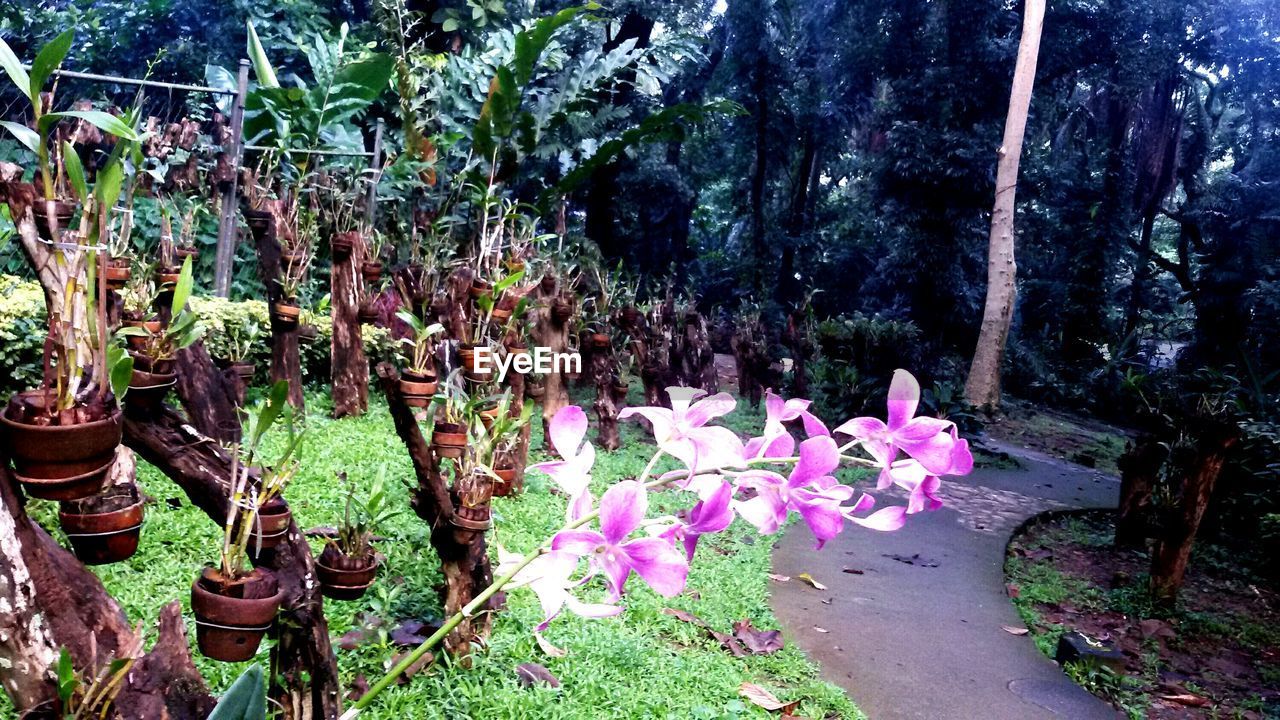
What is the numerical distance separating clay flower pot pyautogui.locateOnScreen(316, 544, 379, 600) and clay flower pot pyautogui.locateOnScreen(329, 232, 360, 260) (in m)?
2.76

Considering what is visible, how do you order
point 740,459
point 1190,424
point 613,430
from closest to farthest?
point 740,459
point 1190,424
point 613,430

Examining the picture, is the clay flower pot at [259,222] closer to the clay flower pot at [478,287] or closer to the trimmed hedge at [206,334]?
the trimmed hedge at [206,334]

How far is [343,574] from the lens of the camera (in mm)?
1818

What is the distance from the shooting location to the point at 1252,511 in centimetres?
483

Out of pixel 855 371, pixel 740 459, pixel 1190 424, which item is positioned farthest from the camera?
pixel 855 371

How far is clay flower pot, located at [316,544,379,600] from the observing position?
1.81 meters

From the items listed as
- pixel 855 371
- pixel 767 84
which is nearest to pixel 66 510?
pixel 855 371

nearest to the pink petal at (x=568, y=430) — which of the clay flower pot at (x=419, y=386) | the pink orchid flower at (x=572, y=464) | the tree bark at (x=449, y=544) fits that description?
the pink orchid flower at (x=572, y=464)

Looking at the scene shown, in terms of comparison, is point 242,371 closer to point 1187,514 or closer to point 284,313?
point 284,313

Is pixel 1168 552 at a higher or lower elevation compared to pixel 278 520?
lower

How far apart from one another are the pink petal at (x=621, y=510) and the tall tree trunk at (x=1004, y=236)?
346 inches

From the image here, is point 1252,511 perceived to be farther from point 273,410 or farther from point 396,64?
point 396,64

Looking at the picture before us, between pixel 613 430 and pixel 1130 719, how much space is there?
330 cm

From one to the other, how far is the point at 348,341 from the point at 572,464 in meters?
4.17
